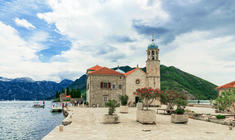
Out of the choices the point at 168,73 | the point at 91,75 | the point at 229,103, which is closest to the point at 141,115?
the point at 229,103

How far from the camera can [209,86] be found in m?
160

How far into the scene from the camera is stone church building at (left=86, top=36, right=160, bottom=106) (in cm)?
4194

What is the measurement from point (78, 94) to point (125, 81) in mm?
58987

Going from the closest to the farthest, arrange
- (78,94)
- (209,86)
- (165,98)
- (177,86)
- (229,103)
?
(229,103) < (165,98) < (78,94) < (177,86) < (209,86)

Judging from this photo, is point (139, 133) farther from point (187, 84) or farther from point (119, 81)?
point (187, 84)

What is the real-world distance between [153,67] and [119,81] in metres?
9.21

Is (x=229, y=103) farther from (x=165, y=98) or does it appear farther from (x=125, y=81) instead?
(x=125, y=81)

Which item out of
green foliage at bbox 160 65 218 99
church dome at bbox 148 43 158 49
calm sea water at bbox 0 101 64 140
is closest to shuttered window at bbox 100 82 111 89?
calm sea water at bbox 0 101 64 140

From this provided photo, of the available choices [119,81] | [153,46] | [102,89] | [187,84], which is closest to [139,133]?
[102,89]

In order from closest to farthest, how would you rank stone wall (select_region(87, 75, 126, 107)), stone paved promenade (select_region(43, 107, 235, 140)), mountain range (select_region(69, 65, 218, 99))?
stone paved promenade (select_region(43, 107, 235, 140)), stone wall (select_region(87, 75, 126, 107)), mountain range (select_region(69, 65, 218, 99))

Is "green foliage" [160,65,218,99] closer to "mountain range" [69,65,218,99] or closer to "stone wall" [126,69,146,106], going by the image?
"mountain range" [69,65,218,99]

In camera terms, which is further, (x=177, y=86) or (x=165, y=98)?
(x=177, y=86)

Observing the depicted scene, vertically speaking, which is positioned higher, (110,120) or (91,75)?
(91,75)

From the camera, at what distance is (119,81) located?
144 ft
